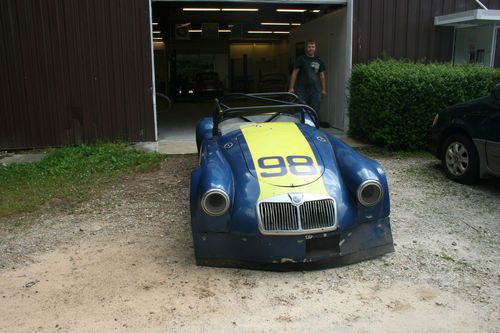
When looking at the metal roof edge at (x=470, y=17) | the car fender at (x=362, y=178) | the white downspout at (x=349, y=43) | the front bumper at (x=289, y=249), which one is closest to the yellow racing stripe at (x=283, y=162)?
the car fender at (x=362, y=178)

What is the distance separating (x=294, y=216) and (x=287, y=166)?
0.52 meters

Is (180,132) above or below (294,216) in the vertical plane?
below

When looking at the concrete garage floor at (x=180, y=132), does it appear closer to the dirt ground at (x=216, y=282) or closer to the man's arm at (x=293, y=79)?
the man's arm at (x=293, y=79)

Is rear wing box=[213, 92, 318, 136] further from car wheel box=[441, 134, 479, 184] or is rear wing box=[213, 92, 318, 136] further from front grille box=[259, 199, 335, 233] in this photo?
car wheel box=[441, 134, 479, 184]

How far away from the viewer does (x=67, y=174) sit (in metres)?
7.28

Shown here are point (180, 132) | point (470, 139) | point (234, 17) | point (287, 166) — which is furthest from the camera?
point (234, 17)

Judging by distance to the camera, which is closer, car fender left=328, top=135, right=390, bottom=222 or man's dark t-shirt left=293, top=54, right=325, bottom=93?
car fender left=328, top=135, right=390, bottom=222

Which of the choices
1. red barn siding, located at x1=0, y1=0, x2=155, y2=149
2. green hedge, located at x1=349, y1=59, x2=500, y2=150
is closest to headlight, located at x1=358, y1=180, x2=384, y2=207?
green hedge, located at x1=349, y1=59, x2=500, y2=150

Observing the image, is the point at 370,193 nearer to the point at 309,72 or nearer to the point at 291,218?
the point at 291,218

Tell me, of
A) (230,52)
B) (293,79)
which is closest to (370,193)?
(293,79)

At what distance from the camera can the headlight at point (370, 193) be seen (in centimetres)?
402

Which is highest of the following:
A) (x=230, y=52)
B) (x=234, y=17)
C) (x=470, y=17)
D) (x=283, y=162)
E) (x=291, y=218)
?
(x=234, y=17)

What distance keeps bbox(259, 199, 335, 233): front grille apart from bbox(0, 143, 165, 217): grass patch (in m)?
3.05

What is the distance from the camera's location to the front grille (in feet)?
12.6
